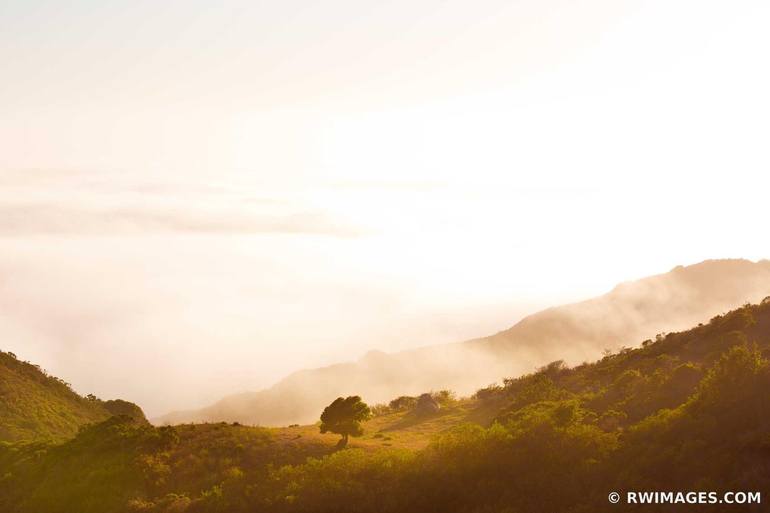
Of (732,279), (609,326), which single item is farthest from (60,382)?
(732,279)

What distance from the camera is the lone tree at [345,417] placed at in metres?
55.8

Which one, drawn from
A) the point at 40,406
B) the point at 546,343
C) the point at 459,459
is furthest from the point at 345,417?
the point at 546,343

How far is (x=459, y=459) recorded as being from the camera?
45.3m

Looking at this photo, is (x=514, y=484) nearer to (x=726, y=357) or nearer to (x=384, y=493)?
(x=384, y=493)

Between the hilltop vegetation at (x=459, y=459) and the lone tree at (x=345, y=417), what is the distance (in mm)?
1140

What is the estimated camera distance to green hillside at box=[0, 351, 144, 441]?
73062 mm

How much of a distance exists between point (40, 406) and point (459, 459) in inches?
2323

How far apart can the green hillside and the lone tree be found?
1313 inches

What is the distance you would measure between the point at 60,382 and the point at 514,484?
75321mm

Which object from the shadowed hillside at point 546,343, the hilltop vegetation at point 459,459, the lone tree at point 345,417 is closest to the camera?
the hilltop vegetation at point 459,459

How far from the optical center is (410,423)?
228ft

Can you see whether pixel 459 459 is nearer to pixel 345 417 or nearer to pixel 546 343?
pixel 345 417

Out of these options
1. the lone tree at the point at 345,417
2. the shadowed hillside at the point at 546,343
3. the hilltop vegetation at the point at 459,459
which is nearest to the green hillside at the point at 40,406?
the hilltop vegetation at the point at 459,459

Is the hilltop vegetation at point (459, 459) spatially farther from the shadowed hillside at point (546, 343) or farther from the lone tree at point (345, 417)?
the shadowed hillside at point (546, 343)
